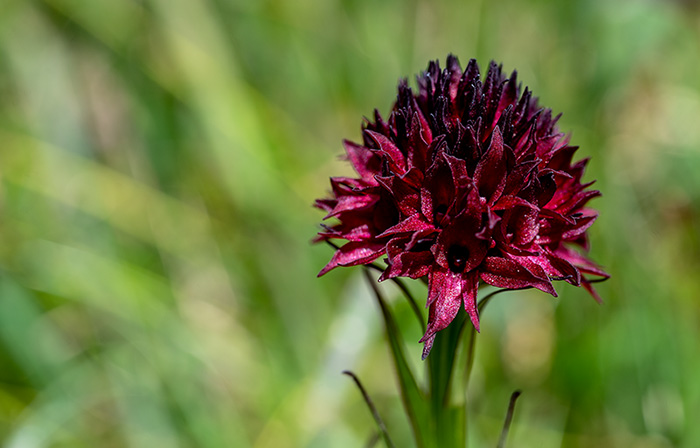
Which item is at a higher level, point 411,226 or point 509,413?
point 411,226

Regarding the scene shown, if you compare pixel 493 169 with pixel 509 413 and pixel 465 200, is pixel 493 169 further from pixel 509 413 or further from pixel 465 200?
pixel 509 413

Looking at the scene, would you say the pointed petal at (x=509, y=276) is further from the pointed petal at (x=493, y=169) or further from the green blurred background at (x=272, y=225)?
the green blurred background at (x=272, y=225)

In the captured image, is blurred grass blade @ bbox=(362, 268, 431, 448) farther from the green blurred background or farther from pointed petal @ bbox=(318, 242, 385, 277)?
the green blurred background

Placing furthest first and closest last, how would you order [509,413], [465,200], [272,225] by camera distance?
1. [272,225]
2. [509,413]
3. [465,200]

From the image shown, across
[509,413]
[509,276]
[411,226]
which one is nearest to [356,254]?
[411,226]

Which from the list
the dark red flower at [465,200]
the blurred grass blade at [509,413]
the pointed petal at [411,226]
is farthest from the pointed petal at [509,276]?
the blurred grass blade at [509,413]

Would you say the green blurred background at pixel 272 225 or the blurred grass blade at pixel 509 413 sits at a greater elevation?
the green blurred background at pixel 272 225
